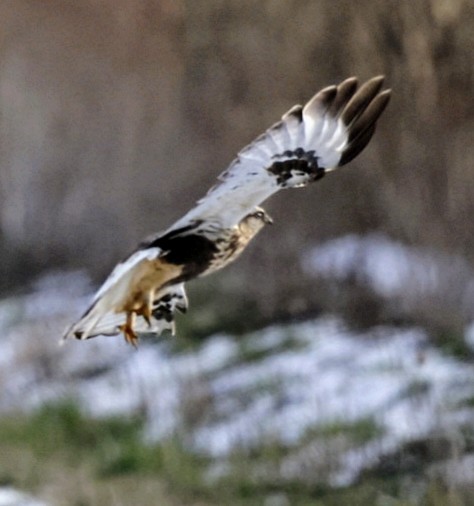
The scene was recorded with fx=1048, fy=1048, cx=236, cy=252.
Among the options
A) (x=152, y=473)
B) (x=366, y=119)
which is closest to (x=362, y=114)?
(x=366, y=119)

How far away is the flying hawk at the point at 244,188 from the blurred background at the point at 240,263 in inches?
33.6

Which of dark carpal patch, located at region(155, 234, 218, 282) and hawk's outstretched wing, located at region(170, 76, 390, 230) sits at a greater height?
hawk's outstretched wing, located at region(170, 76, 390, 230)

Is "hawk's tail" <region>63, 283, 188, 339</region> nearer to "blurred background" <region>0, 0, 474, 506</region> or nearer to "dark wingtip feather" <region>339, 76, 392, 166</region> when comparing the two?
"dark wingtip feather" <region>339, 76, 392, 166</region>

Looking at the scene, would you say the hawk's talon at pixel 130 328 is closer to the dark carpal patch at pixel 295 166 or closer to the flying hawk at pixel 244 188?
the flying hawk at pixel 244 188

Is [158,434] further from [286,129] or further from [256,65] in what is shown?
[286,129]

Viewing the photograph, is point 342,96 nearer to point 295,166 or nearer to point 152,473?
point 295,166

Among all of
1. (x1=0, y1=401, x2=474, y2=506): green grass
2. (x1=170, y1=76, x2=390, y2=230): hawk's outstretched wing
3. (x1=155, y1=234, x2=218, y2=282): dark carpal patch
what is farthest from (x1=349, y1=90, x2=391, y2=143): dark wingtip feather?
(x1=0, y1=401, x2=474, y2=506): green grass

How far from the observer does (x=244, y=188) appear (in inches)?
37.4

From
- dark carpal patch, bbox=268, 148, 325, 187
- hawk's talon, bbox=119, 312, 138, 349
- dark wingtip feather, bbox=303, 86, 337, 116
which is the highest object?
dark wingtip feather, bbox=303, 86, 337, 116

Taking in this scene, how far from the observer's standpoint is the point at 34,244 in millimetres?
2191

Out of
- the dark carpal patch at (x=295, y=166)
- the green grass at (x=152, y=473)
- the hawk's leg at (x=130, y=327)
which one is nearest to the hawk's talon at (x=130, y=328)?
the hawk's leg at (x=130, y=327)

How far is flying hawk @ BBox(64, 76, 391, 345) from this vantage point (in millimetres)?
965

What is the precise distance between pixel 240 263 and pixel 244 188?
111cm

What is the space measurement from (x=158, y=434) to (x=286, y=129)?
1.01m
